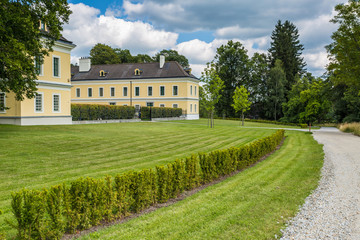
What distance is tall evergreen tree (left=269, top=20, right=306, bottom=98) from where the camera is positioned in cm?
5941

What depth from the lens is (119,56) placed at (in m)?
69.1

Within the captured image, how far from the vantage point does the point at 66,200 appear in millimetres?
4516

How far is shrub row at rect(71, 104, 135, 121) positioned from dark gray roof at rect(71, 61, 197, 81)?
17.4 meters

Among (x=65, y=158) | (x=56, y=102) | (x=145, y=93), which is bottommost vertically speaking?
(x=65, y=158)

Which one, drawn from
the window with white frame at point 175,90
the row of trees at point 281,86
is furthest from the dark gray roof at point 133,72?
the row of trees at point 281,86

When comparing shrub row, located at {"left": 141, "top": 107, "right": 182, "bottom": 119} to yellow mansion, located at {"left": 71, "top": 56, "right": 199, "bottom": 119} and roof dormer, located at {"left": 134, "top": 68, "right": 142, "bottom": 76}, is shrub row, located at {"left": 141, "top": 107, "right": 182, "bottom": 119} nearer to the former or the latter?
yellow mansion, located at {"left": 71, "top": 56, "right": 199, "bottom": 119}

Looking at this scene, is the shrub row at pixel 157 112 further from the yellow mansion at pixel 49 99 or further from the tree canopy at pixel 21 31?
the tree canopy at pixel 21 31

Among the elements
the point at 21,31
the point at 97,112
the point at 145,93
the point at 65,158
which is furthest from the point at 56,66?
the point at 145,93

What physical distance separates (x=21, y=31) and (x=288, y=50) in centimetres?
5817

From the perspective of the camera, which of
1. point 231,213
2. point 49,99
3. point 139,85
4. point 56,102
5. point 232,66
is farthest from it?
point 232,66

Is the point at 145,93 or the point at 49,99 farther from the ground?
the point at 145,93

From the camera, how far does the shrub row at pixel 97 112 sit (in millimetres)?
27219

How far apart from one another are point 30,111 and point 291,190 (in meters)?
23.1

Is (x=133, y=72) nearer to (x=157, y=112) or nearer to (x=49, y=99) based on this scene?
(x=157, y=112)
